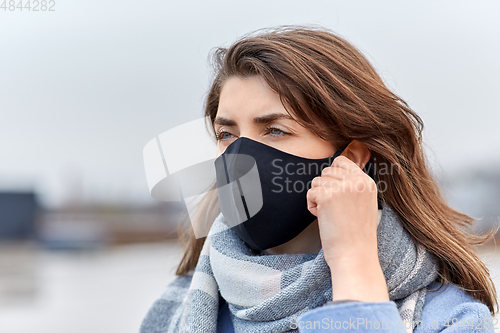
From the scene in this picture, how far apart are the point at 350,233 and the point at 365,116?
461 millimetres

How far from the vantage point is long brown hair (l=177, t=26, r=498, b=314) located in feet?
4.24

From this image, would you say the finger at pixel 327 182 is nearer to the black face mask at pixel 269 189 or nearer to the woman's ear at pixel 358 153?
the black face mask at pixel 269 189

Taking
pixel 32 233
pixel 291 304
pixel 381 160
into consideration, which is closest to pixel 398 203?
pixel 381 160

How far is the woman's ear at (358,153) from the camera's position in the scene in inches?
55.1

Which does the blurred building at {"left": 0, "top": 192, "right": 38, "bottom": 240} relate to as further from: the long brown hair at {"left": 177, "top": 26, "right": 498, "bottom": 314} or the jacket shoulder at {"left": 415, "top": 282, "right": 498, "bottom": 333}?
the jacket shoulder at {"left": 415, "top": 282, "right": 498, "bottom": 333}

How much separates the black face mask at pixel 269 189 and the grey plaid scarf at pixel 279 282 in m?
0.09

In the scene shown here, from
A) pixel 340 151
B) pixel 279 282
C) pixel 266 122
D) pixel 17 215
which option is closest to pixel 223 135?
pixel 266 122

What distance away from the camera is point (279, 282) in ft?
3.99

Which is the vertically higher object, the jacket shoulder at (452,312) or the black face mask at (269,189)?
the black face mask at (269,189)

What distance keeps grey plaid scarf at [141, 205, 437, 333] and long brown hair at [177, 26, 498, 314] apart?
89 millimetres

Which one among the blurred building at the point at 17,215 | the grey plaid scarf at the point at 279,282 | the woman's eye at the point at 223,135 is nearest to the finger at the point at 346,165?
the grey plaid scarf at the point at 279,282

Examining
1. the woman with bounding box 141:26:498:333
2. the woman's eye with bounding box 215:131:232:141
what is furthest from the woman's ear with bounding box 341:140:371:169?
the woman's eye with bounding box 215:131:232:141

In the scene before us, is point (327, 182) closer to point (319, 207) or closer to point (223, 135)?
point (319, 207)

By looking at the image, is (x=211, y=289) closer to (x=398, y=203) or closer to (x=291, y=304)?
(x=291, y=304)
